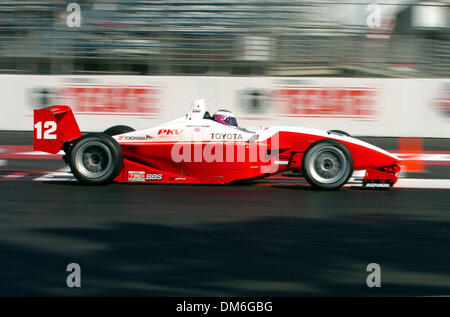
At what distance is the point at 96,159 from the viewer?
800 centimetres

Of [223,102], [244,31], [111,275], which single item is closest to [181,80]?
[223,102]

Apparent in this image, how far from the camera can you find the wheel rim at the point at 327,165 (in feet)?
25.2

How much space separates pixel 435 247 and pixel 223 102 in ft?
29.3

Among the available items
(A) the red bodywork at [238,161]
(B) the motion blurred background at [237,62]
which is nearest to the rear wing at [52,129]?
(A) the red bodywork at [238,161]

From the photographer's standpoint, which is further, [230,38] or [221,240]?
[230,38]

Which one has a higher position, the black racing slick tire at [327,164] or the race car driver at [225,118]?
the race car driver at [225,118]

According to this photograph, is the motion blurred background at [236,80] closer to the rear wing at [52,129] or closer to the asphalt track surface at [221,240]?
the asphalt track surface at [221,240]

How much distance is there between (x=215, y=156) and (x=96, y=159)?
139cm

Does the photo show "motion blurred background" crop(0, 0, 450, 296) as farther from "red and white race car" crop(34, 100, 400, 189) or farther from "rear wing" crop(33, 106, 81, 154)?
"rear wing" crop(33, 106, 81, 154)

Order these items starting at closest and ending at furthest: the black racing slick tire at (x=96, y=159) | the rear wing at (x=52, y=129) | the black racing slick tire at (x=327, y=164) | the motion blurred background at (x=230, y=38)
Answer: the black racing slick tire at (x=327, y=164), the black racing slick tire at (x=96, y=159), the rear wing at (x=52, y=129), the motion blurred background at (x=230, y=38)

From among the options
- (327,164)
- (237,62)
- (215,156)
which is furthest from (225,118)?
(237,62)

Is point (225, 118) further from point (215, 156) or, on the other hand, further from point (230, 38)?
point (230, 38)

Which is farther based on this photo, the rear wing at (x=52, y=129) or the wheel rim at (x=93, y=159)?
the rear wing at (x=52, y=129)
